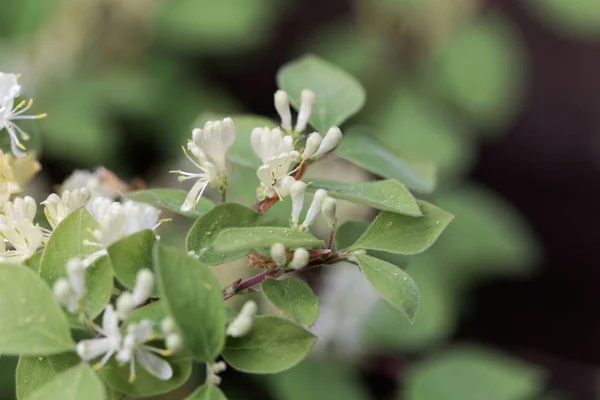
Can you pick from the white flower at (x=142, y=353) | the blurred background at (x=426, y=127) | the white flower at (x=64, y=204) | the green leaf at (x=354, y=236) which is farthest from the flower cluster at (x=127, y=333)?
the blurred background at (x=426, y=127)

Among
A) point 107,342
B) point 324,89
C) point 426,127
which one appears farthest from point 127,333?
point 426,127

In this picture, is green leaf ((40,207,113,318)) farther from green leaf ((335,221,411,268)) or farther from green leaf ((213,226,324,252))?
green leaf ((335,221,411,268))

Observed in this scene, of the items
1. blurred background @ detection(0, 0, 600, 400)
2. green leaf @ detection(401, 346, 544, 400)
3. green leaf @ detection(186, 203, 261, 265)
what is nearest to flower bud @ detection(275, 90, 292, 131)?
green leaf @ detection(186, 203, 261, 265)

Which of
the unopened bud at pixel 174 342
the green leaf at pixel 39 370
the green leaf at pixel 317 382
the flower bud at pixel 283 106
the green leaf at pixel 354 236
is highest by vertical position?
the flower bud at pixel 283 106

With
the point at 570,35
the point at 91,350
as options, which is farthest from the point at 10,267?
the point at 570,35

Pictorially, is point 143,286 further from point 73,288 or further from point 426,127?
point 426,127

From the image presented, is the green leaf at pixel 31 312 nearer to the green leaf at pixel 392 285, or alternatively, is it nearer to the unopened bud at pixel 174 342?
the unopened bud at pixel 174 342
